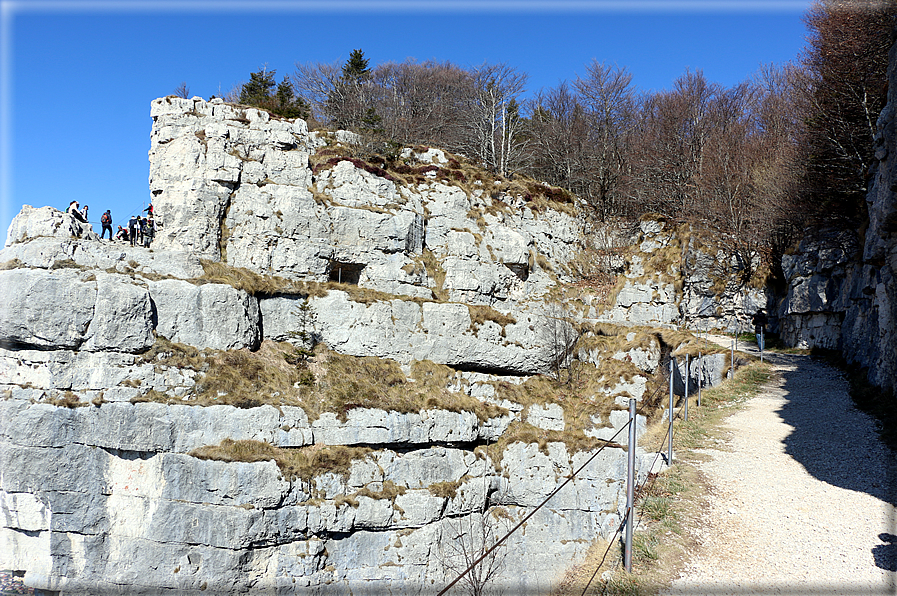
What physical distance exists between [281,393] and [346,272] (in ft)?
23.8

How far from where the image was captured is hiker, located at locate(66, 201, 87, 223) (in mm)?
17888

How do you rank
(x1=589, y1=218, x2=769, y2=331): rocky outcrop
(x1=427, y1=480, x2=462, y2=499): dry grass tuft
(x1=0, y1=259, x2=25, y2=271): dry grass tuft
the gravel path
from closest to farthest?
the gravel path, (x1=0, y1=259, x2=25, y2=271): dry grass tuft, (x1=427, y1=480, x2=462, y2=499): dry grass tuft, (x1=589, y1=218, x2=769, y2=331): rocky outcrop

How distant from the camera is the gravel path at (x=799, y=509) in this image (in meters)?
7.35

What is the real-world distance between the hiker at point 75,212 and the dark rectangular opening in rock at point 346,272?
353 inches

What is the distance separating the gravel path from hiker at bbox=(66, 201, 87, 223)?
20.7m

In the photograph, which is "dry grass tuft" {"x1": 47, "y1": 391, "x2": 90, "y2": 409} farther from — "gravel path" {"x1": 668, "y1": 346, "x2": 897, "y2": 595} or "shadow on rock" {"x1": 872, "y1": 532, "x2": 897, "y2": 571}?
"shadow on rock" {"x1": 872, "y1": 532, "x2": 897, "y2": 571}

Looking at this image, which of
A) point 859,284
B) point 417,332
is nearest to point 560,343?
point 417,332

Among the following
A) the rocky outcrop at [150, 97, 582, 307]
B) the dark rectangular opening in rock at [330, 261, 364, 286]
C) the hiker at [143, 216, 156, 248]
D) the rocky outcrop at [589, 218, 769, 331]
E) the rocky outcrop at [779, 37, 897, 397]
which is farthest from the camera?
the rocky outcrop at [589, 218, 769, 331]

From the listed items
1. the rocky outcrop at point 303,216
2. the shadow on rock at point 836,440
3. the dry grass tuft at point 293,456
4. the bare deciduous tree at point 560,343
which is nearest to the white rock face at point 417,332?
the bare deciduous tree at point 560,343

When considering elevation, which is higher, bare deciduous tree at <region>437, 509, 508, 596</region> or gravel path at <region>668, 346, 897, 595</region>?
gravel path at <region>668, 346, 897, 595</region>

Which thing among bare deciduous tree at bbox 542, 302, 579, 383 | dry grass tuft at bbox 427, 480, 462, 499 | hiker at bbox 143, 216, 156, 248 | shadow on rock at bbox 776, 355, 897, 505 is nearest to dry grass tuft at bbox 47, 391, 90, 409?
hiker at bbox 143, 216, 156, 248

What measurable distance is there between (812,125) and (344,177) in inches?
867

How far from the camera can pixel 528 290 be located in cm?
2631

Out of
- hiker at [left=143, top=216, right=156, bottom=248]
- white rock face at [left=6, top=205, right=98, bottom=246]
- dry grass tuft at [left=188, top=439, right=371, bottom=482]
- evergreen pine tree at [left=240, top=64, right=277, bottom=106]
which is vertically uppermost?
evergreen pine tree at [left=240, top=64, right=277, bottom=106]
